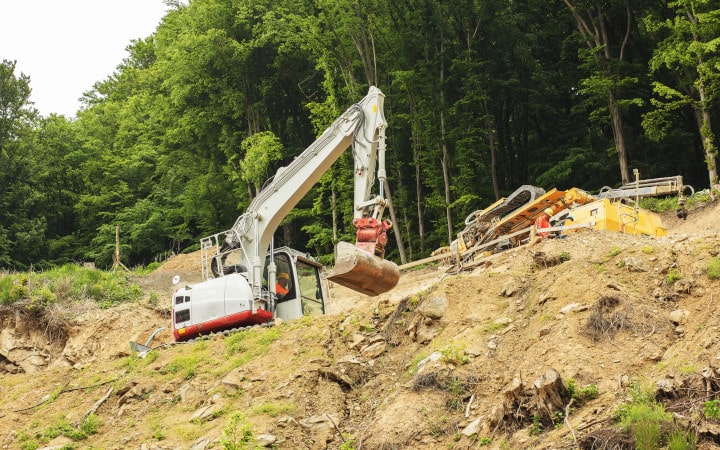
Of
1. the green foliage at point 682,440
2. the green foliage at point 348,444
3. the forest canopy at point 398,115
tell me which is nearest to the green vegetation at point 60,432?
the green foliage at point 348,444

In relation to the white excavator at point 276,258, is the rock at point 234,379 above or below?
below

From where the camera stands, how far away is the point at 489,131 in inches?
1283

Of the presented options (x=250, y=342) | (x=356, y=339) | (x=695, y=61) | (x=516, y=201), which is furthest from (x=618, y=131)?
(x=250, y=342)

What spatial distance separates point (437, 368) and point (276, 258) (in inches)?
296

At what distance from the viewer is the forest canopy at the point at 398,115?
1230 inches

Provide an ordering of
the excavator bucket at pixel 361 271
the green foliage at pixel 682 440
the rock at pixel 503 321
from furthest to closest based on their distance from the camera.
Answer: the excavator bucket at pixel 361 271 → the rock at pixel 503 321 → the green foliage at pixel 682 440

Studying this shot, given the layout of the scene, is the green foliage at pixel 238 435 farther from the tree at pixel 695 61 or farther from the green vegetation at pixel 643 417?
the tree at pixel 695 61

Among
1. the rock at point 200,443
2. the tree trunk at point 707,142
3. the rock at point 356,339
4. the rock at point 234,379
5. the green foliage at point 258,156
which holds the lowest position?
the rock at point 200,443

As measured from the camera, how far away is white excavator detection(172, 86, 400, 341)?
16906mm

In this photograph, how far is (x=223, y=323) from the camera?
58.0 feet

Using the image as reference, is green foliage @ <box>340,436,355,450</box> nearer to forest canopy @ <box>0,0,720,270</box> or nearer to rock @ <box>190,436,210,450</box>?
rock @ <box>190,436,210,450</box>

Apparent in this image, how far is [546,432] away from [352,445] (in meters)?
2.99

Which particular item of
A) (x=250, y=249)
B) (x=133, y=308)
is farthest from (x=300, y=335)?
(x=133, y=308)

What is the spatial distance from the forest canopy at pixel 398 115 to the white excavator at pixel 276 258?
12.5 meters
